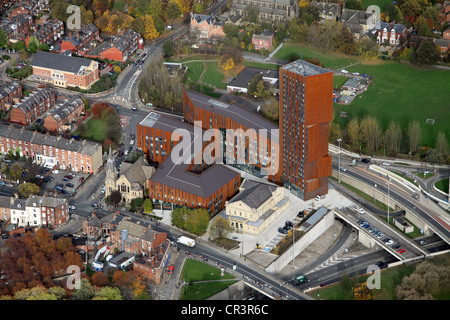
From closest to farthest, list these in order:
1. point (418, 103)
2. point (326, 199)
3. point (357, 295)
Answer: point (357, 295)
point (326, 199)
point (418, 103)

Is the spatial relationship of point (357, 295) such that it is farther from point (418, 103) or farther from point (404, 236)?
point (418, 103)

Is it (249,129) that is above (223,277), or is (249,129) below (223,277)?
above

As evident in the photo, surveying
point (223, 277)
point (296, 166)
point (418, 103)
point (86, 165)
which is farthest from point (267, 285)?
point (418, 103)

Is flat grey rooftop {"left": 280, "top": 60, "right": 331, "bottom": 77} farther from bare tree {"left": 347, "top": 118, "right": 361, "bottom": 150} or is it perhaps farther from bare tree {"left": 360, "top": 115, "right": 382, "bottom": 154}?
bare tree {"left": 360, "top": 115, "right": 382, "bottom": 154}

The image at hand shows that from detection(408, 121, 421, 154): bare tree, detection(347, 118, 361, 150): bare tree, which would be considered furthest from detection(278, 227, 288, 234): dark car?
detection(408, 121, 421, 154): bare tree

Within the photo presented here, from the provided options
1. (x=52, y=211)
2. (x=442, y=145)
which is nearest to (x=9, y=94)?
(x=52, y=211)

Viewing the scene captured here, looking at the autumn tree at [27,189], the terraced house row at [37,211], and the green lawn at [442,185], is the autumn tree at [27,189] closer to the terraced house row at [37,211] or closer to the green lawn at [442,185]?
the terraced house row at [37,211]

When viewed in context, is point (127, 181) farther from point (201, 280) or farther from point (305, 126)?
point (305, 126)
